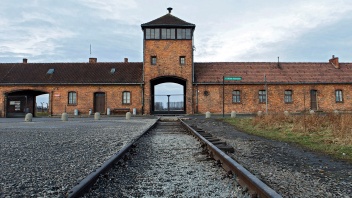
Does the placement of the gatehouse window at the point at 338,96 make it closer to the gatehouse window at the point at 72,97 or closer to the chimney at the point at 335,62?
the chimney at the point at 335,62

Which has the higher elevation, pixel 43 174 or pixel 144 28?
pixel 144 28

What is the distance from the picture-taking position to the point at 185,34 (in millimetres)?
29953

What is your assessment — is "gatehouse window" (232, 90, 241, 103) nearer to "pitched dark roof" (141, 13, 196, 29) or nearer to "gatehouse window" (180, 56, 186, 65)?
"gatehouse window" (180, 56, 186, 65)

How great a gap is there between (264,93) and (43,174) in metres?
29.0

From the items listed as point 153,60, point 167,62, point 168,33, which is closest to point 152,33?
point 168,33

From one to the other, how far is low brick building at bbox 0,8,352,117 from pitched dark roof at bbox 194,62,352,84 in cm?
10

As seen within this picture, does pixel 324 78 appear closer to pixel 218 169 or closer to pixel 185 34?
pixel 185 34

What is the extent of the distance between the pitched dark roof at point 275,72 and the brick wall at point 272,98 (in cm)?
63

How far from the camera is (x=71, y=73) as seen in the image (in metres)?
32.2

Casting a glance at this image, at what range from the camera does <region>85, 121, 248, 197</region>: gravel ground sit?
3.21 meters

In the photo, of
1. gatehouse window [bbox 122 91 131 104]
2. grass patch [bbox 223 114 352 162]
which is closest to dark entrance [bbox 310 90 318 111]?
grass patch [bbox 223 114 352 162]

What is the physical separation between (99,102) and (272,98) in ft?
58.6

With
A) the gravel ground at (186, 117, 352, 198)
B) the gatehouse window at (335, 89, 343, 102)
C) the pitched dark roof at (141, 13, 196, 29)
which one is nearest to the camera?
the gravel ground at (186, 117, 352, 198)

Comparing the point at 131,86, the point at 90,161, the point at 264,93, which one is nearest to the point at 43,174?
the point at 90,161
